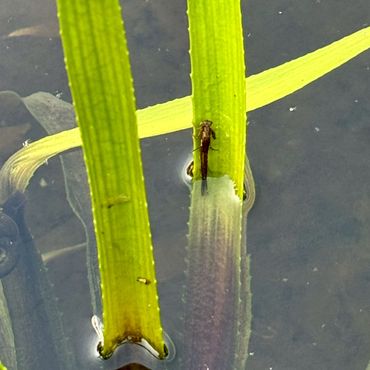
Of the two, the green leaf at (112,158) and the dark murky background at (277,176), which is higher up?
the green leaf at (112,158)

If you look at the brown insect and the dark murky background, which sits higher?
the brown insect

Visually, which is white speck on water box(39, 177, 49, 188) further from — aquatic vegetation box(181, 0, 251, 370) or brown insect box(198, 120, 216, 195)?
brown insect box(198, 120, 216, 195)

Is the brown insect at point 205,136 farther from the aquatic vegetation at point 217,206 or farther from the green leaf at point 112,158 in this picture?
the green leaf at point 112,158

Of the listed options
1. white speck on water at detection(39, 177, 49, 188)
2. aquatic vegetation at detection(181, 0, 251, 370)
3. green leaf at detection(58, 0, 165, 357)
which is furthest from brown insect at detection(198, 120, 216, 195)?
white speck on water at detection(39, 177, 49, 188)

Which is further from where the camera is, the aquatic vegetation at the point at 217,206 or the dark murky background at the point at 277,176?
the dark murky background at the point at 277,176

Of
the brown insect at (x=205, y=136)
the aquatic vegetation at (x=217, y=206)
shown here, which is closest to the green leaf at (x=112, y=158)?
the aquatic vegetation at (x=217, y=206)

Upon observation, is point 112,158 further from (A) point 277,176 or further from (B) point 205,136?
(A) point 277,176

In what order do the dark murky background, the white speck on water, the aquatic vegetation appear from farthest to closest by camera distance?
the white speck on water
the dark murky background
the aquatic vegetation
